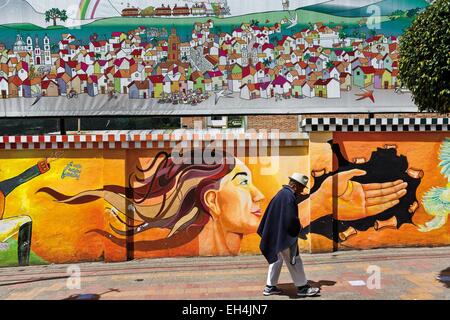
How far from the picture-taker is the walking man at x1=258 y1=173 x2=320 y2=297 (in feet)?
22.0

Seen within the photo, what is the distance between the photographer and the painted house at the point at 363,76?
998cm

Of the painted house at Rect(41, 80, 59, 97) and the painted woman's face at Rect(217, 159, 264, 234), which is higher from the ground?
the painted house at Rect(41, 80, 59, 97)

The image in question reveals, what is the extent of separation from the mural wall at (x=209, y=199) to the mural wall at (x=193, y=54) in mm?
1303

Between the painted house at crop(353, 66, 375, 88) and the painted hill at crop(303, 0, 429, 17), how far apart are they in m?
1.13

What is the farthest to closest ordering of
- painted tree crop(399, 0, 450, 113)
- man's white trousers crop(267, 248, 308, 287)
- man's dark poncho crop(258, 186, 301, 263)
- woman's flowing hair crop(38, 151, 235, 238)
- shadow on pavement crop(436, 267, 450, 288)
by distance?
woman's flowing hair crop(38, 151, 235, 238), shadow on pavement crop(436, 267, 450, 288), man's white trousers crop(267, 248, 308, 287), man's dark poncho crop(258, 186, 301, 263), painted tree crop(399, 0, 450, 113)

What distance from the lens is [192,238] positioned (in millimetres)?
9273

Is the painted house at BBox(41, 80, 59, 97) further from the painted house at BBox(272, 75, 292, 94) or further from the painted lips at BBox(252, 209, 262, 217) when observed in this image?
the painted lips at BBox(252, 209, 262, 217)

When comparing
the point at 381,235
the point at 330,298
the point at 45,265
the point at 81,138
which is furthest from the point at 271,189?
the point at 45,265

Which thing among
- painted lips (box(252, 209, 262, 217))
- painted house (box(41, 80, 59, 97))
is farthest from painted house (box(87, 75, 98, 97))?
painted lips (box(252, 209, 262, 217))

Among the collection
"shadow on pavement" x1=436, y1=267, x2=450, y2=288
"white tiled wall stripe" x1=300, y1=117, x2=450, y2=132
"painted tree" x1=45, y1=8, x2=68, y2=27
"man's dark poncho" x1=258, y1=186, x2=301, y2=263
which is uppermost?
"painted tree" x1=45, y1=8, x2=68, y2=27

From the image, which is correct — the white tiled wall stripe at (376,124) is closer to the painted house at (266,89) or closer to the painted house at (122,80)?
the painted house at (266,89)

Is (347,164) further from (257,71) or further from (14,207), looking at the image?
(14,207)

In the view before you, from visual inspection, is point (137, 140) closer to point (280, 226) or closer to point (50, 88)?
point (50, 88)

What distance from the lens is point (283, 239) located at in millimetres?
6695
